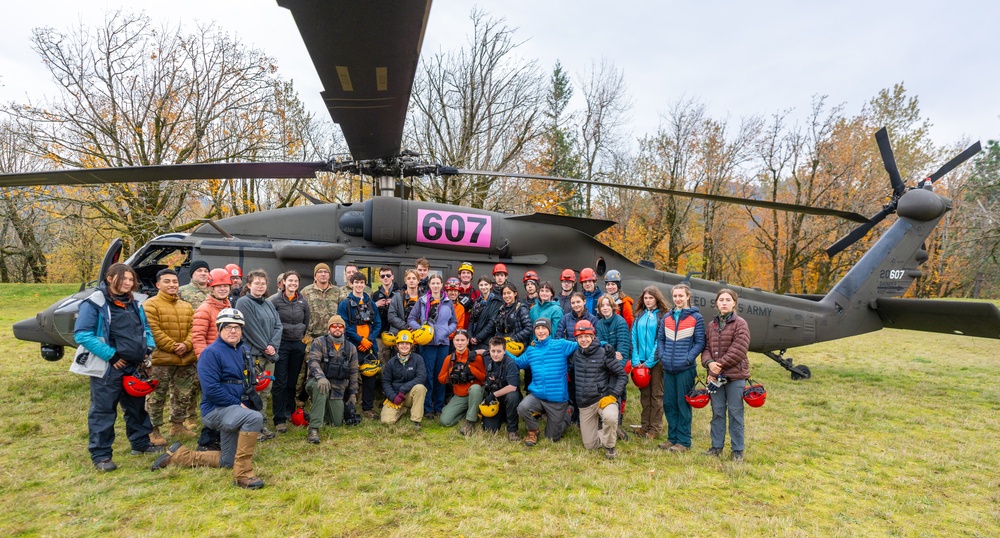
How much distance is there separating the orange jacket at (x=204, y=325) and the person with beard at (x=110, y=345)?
399mm

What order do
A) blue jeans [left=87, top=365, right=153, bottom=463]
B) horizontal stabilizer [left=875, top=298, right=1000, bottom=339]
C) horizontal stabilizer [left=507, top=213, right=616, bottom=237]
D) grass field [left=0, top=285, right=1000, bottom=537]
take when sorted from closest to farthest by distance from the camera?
1. grass field [left=0, top=285, right=1000, bottom=537]
2. blue jeans [left=87, top=365, right=153, bottom=463]
3. horizontal stabilizer [left=875, top=298, right=1000, bottom=339]
4. horizontal stabilizer [left=507, top=213, right=616, bottom=237]

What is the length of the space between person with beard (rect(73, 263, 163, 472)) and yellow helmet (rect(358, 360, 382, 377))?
7.22 feet

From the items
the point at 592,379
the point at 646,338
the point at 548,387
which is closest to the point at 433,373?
the point at 548,387

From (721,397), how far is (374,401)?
4345mm

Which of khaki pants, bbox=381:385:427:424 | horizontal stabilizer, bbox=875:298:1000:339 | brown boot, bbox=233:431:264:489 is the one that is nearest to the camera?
brown boot, bbox=233:431:264:489

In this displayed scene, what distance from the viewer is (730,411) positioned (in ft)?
15.8

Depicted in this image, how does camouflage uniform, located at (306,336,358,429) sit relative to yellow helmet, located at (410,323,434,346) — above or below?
below

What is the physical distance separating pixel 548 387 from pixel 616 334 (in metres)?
1.03

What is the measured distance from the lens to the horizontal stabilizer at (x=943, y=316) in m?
7.07

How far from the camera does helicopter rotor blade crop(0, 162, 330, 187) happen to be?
5082 millimetres

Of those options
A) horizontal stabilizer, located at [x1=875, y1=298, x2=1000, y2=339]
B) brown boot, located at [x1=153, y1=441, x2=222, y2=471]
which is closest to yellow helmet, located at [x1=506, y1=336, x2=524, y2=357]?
brown boot, located at [x1=153, y1=441, x2=222, y2=471]

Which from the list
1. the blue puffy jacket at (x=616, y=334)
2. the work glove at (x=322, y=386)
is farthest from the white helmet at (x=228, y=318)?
the blue puffy jacket at (x=616, y=334)

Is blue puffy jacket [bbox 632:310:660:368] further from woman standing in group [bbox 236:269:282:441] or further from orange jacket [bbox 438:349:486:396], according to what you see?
woman standing in group [bbox 236:269:282:441]

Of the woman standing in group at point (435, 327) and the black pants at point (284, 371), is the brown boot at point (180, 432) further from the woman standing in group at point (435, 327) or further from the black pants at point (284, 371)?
the woman standing in group at point (435, 327)
